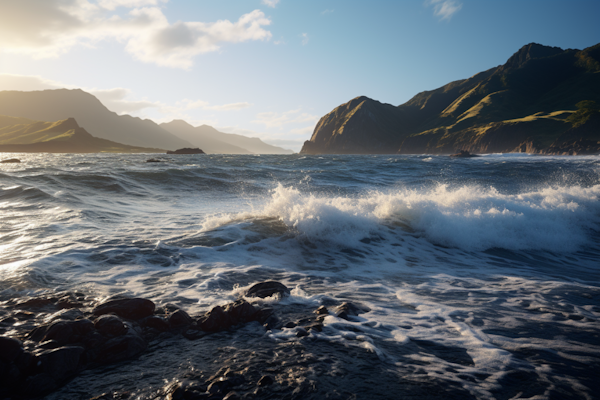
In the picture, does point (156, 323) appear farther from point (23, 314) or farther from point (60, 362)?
point (23, 314)

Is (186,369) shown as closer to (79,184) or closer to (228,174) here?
(79,184)

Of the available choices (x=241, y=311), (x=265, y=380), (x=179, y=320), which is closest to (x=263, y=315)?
(x=241, y=311)

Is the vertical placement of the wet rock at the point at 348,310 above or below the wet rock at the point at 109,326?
below

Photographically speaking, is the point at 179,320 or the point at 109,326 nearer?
the point at 109,326

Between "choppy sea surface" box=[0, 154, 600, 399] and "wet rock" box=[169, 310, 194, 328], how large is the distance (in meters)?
0.37

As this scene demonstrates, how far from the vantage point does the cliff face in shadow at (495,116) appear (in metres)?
103

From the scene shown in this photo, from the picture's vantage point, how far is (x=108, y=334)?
3.99 meters

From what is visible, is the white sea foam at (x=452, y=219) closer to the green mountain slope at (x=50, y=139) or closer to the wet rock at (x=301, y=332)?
the wet rock at (x=301, y=332)

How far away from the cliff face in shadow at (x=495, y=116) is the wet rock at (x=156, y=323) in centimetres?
10225

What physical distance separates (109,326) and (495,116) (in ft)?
537

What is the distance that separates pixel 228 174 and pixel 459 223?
20288mm

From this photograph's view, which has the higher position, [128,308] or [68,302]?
[128,308]

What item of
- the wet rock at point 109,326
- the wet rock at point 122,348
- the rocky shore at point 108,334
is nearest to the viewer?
the rocky shore at point 108,334

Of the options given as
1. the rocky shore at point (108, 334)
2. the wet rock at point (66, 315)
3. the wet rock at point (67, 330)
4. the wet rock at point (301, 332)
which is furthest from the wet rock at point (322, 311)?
the wet rock at point (66, 315)
